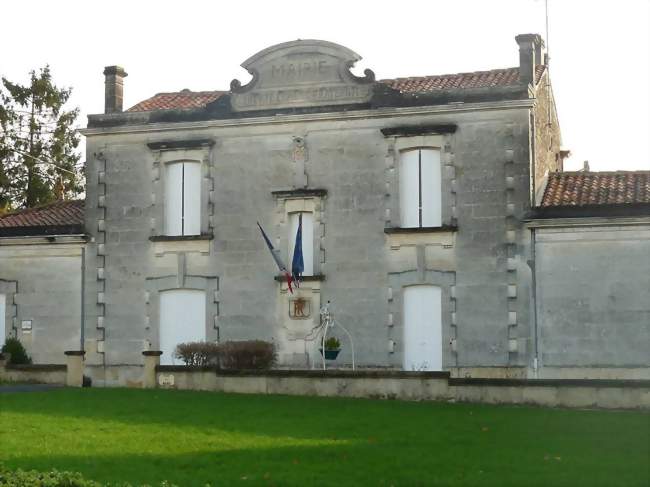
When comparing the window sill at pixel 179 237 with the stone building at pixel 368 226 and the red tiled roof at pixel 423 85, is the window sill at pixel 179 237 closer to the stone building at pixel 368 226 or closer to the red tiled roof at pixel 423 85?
the stone building at pixel 368 226

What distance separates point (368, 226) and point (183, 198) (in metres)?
4.84

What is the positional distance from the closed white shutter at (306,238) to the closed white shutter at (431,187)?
9.01ft

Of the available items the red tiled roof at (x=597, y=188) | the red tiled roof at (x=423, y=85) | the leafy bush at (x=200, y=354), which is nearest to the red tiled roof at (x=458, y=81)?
the red tiled roof at (x=423, y=85)

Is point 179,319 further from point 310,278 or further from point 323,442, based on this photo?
point 323,442

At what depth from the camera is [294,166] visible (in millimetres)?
28250

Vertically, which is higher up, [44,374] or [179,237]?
[179,237]

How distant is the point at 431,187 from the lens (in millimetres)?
27203

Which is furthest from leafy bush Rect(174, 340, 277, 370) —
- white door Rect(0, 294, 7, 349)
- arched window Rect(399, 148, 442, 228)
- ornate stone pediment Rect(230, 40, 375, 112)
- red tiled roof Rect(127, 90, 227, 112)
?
red tiled roof Rect(127, 90, 227, 112)

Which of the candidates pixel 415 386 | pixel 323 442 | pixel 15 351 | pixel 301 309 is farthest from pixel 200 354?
pixel 323 442

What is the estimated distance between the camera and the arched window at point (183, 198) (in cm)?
2906

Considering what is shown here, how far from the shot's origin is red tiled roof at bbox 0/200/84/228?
30578 millimetres

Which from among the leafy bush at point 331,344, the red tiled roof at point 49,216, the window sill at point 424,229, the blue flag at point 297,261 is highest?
the red tiled roof at point 49,216

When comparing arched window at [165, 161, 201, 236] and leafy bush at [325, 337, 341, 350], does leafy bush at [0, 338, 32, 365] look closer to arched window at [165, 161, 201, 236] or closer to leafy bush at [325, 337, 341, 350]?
arched window at [165, 161, 201, 236]

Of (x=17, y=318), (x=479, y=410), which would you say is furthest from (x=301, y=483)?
(x=17, y=318)
